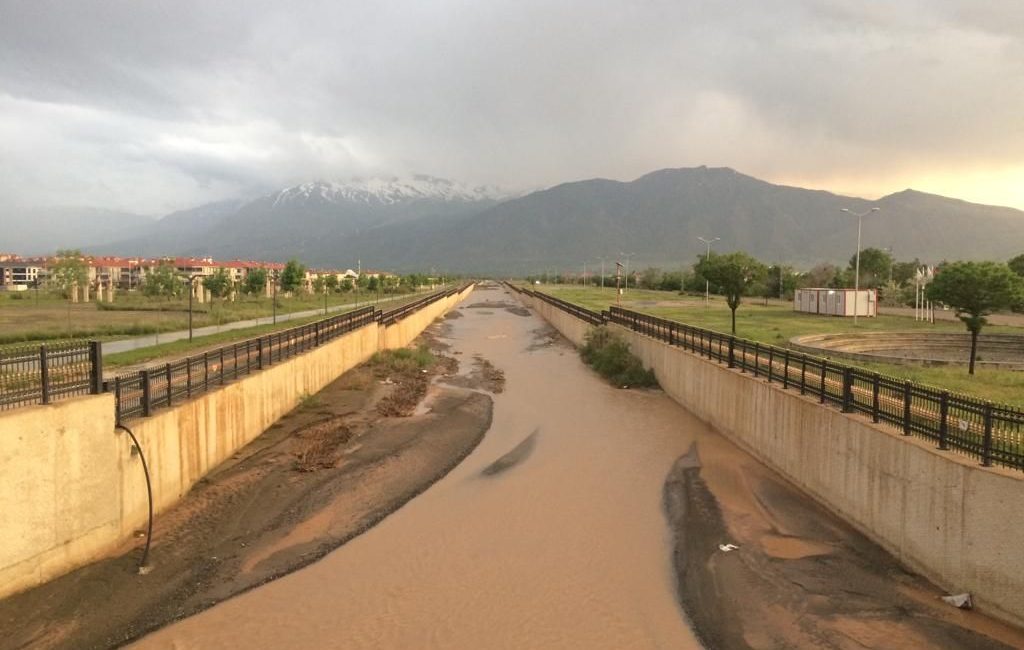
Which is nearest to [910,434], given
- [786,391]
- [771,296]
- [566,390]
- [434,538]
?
[786,391]

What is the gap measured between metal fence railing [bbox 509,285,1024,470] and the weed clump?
12755 millimetres

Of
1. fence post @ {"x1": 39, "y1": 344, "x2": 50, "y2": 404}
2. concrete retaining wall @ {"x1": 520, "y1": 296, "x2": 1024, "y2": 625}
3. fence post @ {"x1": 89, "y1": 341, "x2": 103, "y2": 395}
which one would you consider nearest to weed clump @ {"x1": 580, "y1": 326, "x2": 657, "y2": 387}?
concrete retaining wall @ {"x1": 520, "y1": 296, "x2": 1024, "y2": 625}

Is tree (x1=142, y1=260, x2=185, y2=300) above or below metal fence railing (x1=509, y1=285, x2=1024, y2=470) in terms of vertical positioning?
above

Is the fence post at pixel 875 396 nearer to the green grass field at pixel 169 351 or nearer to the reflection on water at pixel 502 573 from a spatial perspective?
the reflection on water at pixel 502 573

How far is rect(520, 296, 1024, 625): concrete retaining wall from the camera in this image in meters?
9.46

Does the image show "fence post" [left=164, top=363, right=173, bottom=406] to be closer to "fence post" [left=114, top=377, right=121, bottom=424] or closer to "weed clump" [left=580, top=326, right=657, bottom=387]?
"fence post" [left=114, top=377, right=121, bottom=424]

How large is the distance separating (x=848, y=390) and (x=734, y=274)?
102ft

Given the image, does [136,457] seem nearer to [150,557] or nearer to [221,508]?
[150,557]

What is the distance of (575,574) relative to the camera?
1247 cm

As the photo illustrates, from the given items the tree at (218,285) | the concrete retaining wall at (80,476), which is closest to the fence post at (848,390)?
the concrete retaining wall at (80,476)

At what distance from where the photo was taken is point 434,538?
46.4ft

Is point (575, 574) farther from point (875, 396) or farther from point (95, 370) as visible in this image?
point (95, 370)

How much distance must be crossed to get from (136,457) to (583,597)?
802cm

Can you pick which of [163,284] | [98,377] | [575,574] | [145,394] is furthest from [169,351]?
[163,284]
